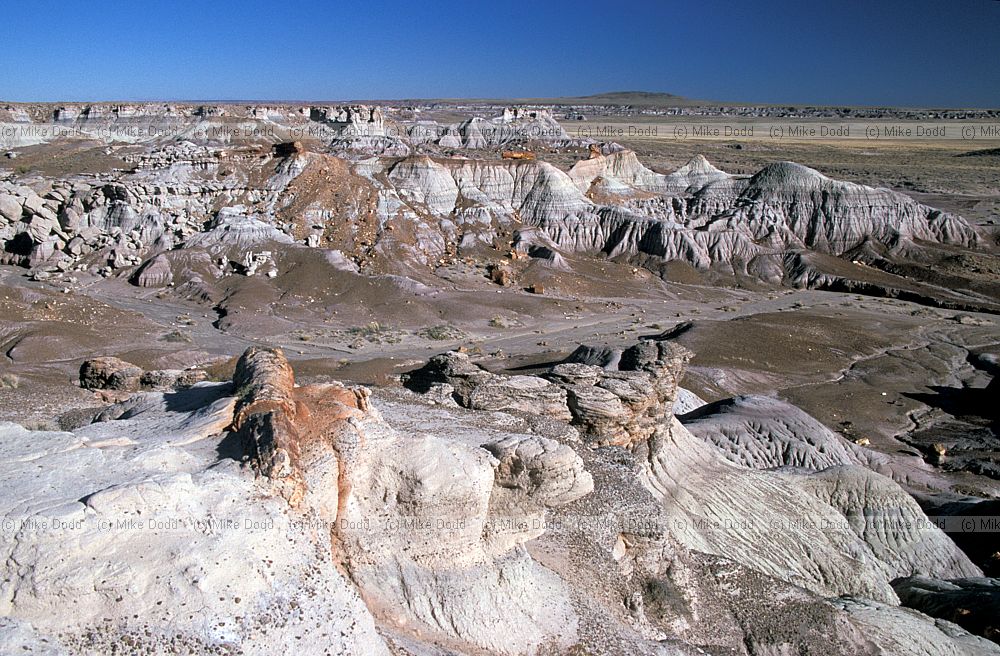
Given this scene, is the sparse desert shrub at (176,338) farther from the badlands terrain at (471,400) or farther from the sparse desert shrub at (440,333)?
the sparse desert shrub at (440,333)

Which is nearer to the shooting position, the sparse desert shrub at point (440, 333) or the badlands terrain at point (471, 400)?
the badlands terrain at point (471, 400)

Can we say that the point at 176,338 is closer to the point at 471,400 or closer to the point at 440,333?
the point at 440,333

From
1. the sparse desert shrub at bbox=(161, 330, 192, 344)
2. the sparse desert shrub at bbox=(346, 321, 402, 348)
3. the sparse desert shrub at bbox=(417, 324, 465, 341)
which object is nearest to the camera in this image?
the sparse desert shrub at bbox=(161, 330, 192, 344)

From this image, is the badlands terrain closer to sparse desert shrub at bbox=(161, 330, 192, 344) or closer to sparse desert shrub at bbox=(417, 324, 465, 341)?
sparse desert shrub at bbox=(417, 324, 465, 341)

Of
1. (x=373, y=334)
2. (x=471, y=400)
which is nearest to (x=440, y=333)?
(x=373, y=334)

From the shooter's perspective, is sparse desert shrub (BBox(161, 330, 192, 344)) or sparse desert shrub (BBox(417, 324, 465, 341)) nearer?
sparse desert shrub (BBox(161, 330, 192, 344))

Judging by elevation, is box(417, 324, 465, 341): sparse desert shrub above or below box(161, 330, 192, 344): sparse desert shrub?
below

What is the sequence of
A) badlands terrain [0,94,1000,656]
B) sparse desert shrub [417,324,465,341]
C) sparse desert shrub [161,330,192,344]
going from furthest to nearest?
sparse desert shrub [417,324,465,341] < sparse desert shrub [161,330,192,344] < badlands terrain [0,94,1000,656]

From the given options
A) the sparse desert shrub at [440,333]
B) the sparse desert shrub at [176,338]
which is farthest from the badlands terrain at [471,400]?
the sparse desert shrub at [176,338]

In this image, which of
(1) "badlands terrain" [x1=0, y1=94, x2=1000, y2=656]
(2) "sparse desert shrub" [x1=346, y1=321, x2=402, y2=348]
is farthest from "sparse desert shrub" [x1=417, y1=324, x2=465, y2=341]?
(2) "sparse desert shrub" [x1=346, y1=321, x2=402, y2=348]
